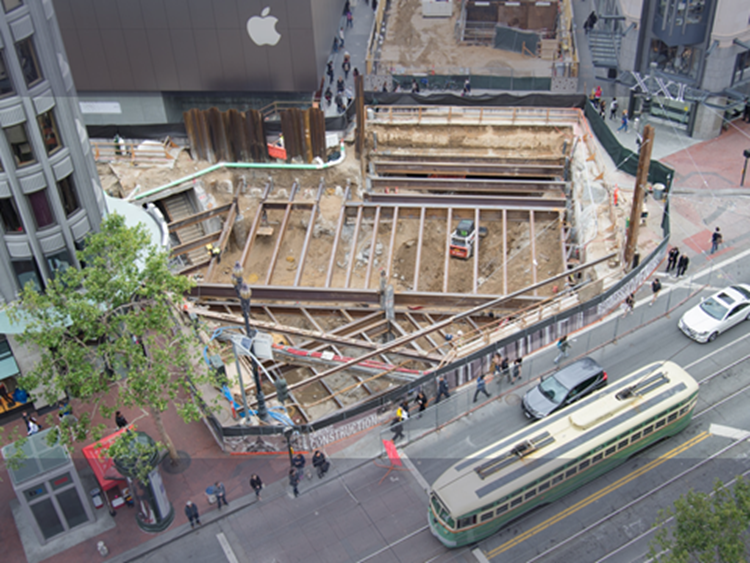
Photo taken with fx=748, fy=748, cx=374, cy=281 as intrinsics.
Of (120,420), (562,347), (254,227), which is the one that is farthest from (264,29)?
(562,347)

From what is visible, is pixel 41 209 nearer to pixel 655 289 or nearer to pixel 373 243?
pixel 373 243

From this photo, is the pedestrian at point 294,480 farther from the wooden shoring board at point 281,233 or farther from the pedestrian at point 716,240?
the pedestrian at point 716,240

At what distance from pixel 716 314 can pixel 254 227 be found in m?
25.3

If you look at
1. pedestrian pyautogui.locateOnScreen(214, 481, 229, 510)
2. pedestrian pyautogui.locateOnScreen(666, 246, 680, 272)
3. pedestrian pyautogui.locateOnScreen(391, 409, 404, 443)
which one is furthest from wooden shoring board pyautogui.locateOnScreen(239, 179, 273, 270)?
pedestrian pyautogui.locateOnScreen(666, 246, 680, 272)

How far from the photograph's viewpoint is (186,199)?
47.6 meters

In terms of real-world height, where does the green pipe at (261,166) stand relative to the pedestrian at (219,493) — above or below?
above

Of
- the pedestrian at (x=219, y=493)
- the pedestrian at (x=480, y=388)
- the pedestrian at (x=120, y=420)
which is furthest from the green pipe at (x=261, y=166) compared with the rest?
the pedestrian at (x=219, y=493)

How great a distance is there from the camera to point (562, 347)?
33.6 m

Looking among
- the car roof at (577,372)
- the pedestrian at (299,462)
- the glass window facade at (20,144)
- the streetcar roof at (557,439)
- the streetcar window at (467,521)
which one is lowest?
the pedestrian at (299,462)

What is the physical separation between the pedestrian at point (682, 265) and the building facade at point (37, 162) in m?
27.8

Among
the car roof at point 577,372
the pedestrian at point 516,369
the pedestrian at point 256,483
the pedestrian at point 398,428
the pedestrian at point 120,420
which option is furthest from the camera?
the pedestrian at point 516,369

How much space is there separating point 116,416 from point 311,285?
45.6 feet

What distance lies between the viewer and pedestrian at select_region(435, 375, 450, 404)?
31.5 metres

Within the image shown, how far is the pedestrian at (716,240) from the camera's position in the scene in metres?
38.8
